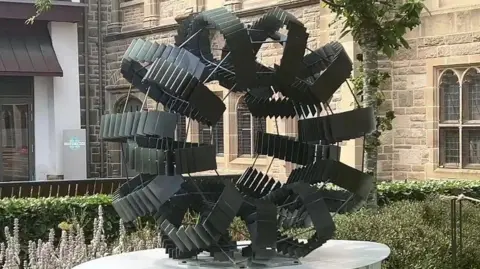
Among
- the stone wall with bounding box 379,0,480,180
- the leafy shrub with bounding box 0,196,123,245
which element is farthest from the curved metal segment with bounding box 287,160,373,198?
the stone wall with bounding box 379,0,480,180

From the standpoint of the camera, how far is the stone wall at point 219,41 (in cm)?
1282

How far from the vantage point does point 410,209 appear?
24.3ft

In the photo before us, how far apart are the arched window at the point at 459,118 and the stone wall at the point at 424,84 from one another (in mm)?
120

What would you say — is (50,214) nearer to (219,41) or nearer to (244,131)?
(219,41)

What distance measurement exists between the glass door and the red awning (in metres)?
A: 0.95

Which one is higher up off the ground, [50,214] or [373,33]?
[373,33]

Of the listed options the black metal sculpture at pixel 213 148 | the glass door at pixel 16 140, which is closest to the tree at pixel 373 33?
the black metal sculpture at pixel 213 148

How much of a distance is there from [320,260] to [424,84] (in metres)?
7.94

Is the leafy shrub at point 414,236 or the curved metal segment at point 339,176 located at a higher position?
the curved metal segment at point 339,176

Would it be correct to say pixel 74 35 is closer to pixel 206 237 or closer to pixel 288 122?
pixel 288 122

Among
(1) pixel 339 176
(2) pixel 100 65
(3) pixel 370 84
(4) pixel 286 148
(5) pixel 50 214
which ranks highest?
(2) pixel 100 65

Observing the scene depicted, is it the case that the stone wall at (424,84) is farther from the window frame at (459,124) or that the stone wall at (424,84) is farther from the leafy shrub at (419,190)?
the leafy shrub at (419,190)

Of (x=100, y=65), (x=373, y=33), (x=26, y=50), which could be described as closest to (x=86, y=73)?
(x=100, y=65)

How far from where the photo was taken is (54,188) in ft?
35.1
